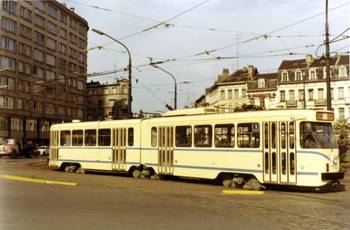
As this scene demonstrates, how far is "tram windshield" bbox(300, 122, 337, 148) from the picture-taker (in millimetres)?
16297

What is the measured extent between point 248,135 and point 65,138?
37.5 ft

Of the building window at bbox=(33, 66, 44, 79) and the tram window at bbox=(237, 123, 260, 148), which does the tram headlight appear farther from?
the building window at bbox=(33, 66, 44, 79)

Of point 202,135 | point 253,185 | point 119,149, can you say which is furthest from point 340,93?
point 253,185

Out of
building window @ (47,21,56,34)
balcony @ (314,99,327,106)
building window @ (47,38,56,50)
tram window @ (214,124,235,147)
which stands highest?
balcony @ (314,99,327,106)

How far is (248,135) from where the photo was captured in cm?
1762

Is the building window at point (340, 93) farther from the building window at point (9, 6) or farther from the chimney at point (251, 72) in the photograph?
the building window at point (9, 6)

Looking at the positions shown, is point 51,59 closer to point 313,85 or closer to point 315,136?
point 315,136

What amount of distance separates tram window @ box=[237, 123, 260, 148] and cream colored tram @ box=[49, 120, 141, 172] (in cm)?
534

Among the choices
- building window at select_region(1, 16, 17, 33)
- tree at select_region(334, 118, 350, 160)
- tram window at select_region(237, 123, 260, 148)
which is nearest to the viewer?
building window at select_region(1, 16, 17, 33)

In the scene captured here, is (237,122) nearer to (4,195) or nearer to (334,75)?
(4,195)

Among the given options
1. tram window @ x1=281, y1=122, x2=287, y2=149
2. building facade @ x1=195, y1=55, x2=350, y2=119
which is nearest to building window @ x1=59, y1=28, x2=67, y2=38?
tram window @ x1=281, y1=122, x2=287, y2=149

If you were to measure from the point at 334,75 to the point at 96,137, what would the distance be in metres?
61.2

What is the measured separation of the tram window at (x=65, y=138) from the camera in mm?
25891

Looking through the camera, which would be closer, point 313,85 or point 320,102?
point 320,102
